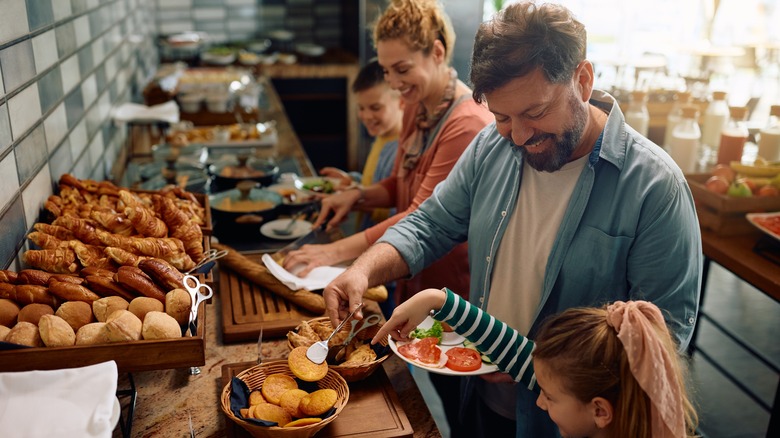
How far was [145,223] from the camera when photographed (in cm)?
177

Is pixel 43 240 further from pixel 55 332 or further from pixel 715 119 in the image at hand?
pixel 715 119

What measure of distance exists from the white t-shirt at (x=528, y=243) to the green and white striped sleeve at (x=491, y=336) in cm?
17

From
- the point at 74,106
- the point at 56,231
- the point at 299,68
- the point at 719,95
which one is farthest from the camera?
the point at 299,68

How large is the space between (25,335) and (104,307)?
0.15 meters

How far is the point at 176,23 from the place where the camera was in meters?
6.62

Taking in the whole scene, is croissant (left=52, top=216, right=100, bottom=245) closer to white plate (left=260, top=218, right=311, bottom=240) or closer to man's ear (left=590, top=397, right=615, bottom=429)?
white plate (left=260, top=218, right=311, bottom=240)

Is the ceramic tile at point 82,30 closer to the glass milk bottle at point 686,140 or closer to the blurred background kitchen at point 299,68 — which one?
the blurred background kitchen at point 299,68

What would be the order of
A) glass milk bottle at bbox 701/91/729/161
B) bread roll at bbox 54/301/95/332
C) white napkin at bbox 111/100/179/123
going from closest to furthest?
bread roll at bbox 54/301/95/332 → white napkin at bbox 111/100/179/123 → glass milk bottle at bbox 701/91/729/161

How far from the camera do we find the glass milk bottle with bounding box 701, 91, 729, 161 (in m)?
3.59

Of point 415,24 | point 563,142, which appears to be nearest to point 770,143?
point 415,24

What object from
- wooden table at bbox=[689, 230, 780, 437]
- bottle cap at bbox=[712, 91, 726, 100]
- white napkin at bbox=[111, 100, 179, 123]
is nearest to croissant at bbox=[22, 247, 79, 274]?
white napkin at bbox=[111, 100, 179, 123]

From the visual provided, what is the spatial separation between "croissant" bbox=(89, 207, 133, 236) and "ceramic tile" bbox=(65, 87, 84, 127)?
61 cm

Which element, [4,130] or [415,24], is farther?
[415,24]

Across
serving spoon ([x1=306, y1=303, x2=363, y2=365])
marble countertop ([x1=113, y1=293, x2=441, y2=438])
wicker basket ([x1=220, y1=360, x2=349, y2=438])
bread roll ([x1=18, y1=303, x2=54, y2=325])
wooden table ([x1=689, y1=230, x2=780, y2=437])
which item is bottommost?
wooden table ([x1=689, y1=230, x2=780, y2=437])
